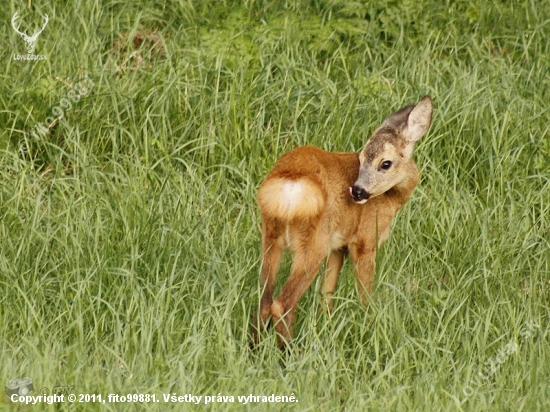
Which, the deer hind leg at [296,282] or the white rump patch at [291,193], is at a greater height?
the white rump patch at [291,193]

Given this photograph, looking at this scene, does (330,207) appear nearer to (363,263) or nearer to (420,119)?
(363,263)

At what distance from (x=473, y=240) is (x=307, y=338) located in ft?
4.44

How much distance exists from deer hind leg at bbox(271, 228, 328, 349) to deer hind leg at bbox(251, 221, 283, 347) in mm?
59

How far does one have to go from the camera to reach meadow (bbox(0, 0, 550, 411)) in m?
4.98

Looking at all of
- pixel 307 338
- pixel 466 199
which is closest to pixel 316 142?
pixel 466 199

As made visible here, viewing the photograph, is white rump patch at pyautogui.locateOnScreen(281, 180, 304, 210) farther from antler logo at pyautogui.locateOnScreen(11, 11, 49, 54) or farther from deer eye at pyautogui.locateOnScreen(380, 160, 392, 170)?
antler logo at pyautogui.locateOnScreen(11, 11, 49, 54)

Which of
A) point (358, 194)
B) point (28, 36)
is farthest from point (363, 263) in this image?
point (28, 36)

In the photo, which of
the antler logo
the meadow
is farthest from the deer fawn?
the antler logo

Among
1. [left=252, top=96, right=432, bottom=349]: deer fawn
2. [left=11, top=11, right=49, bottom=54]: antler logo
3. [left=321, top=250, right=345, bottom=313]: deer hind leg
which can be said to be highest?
[left=11, top=11, right=49, bottom=54]: antler logo

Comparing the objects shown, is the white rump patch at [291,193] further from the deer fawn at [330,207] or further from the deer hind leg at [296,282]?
the deer hind leg at [296,282]

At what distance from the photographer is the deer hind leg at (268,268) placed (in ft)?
17.1

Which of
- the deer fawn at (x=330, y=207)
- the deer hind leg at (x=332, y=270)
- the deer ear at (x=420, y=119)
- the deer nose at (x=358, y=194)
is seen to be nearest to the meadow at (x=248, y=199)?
the deer hind leg at (x=332, y=270)

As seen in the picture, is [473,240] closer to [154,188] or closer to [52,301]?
[154,188]

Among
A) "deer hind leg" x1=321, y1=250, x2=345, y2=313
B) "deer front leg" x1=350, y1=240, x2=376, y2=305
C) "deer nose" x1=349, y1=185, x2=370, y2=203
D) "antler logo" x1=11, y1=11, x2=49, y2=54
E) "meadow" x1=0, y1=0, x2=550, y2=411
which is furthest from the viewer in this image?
"antler logo" x1=11, y1=11, x2=49, y2=54
